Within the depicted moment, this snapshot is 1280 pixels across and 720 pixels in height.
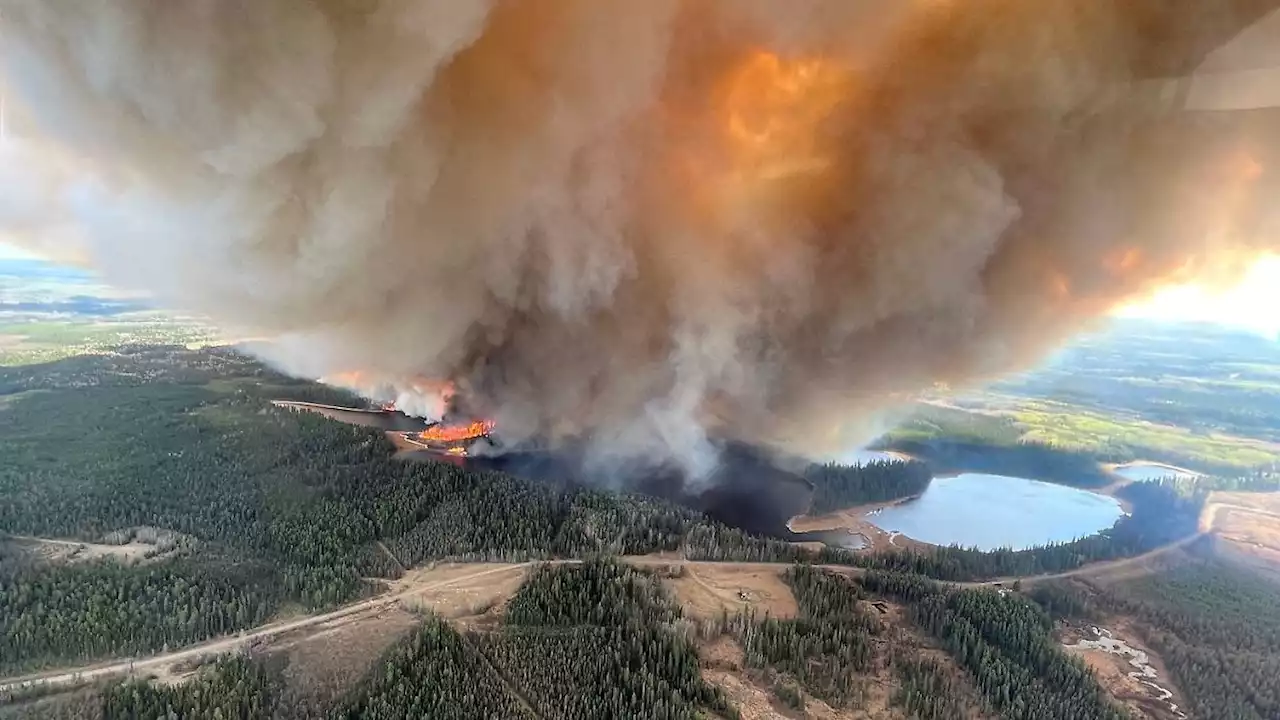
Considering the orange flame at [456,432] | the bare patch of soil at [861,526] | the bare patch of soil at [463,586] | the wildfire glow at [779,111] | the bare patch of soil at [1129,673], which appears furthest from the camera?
the orange flame at [456,432]

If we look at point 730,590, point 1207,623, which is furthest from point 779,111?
point 1207,623

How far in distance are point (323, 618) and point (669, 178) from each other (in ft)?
22.8

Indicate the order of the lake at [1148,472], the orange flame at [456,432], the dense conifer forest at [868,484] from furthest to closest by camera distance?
the orange flame at [456,432] < the dense conifer forest at [868,484] < the lake at [1148,472]

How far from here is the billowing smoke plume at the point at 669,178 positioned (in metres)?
6.25

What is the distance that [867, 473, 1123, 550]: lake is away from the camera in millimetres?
10414

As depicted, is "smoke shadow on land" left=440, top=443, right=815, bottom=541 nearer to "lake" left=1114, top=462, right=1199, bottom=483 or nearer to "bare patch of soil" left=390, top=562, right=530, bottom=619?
"bare patch of soil" left=390, top=562, right=530, bottom=619

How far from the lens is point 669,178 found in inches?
423

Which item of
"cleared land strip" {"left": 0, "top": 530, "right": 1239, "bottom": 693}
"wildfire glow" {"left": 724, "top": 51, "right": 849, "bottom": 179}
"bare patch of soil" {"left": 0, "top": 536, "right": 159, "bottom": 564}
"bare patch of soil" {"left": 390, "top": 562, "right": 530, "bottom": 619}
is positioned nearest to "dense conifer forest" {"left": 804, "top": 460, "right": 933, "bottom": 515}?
"cleared land strip" {"left": 0, "top": 530, "right": 1239, "bottom": 693}

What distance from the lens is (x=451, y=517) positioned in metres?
9.95

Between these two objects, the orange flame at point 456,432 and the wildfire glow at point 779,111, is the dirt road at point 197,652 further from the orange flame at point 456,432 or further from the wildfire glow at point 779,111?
the wildfire glow at point 779,111

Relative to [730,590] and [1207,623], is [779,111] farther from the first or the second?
[1207,623]

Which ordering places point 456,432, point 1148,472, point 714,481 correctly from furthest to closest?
1. point 456,432
2. point 714,481
3. point 1148,472

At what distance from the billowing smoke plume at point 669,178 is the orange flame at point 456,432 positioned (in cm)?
122

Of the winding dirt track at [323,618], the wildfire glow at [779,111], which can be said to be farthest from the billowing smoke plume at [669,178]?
the winding dirt track at [323,618]
